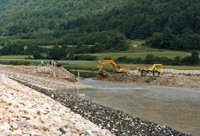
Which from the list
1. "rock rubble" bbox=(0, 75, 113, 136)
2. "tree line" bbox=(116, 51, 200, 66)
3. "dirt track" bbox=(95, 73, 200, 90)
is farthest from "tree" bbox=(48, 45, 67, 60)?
"rock rubble" bbox=(0, 75, 113, 136)

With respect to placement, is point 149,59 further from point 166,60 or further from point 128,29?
point 128,29

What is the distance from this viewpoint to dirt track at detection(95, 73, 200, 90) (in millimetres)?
43219

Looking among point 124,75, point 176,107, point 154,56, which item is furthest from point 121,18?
point 176,107

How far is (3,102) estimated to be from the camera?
12727 mm

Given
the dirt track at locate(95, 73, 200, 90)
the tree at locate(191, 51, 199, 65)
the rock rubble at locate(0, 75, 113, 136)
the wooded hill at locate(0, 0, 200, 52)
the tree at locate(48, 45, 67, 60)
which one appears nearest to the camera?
the rock rubble at locate(0, 75, 113, 136)

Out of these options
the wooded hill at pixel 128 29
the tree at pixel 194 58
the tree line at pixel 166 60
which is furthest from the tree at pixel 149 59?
the wooded hill at pixel 128 29

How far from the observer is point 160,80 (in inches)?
1820

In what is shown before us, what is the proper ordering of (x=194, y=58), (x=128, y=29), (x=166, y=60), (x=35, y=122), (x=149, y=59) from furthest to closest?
(x=128, y=29) < (x=149, y=59) < (x=166, y=60) < (x=194, y=58) < (x=35, y=122)

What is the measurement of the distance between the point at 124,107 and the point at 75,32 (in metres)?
155

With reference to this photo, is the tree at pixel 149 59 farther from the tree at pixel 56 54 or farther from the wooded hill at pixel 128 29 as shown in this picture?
the tree at pixel 56 54

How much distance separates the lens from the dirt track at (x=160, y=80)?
43219 millimetres

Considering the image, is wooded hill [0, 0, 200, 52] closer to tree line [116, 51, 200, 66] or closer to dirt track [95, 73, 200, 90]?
tree line [116, 51, 200, 66]

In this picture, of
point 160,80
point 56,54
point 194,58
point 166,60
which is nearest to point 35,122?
point 160,80

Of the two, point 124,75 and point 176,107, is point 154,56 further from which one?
point 176,107
